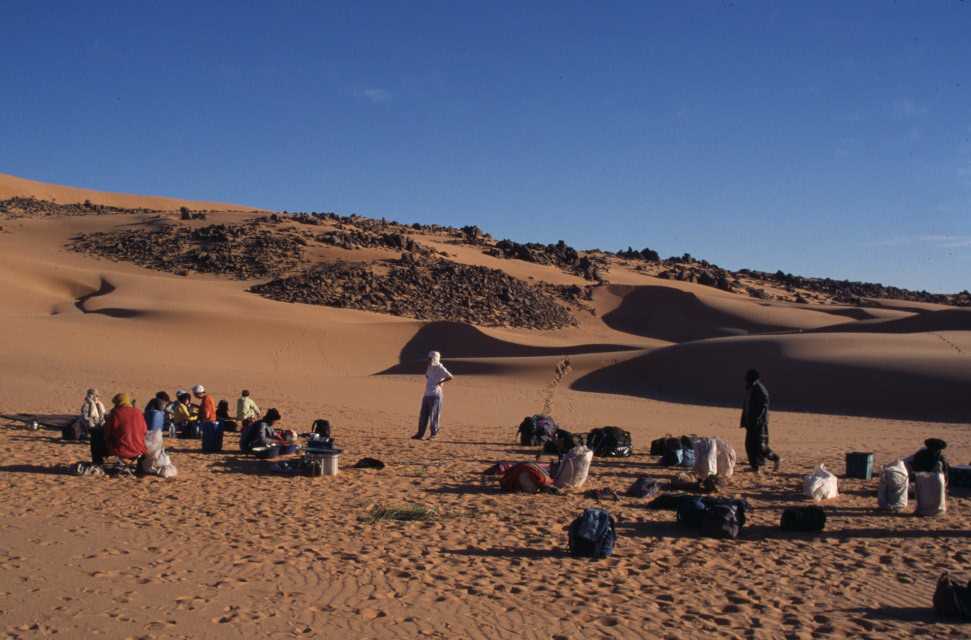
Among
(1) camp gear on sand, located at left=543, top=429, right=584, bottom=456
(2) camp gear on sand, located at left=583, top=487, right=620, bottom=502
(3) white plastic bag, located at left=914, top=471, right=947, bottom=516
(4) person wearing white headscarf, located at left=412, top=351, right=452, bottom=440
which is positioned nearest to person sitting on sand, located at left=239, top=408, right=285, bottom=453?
(4) person wearing white headscarf, located at left=412, top=351, right=452, bottom=440

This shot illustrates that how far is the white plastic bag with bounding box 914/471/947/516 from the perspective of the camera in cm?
971

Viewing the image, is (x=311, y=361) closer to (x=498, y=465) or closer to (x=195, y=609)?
(x=498, y=465)

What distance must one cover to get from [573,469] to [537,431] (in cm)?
438

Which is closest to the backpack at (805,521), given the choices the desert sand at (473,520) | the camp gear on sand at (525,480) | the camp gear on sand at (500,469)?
the desert sand at (473,520)

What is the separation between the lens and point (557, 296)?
53.9 meters

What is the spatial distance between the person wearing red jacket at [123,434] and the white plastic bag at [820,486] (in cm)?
809

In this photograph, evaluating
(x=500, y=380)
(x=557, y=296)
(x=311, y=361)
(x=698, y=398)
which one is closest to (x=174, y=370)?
(x=311, y=361)

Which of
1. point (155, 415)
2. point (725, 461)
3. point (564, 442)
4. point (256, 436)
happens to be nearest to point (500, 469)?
point (564, 442)

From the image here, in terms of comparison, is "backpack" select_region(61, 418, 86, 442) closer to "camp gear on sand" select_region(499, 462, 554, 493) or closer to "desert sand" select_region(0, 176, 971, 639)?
"desert sand" select_region(0, 176, 971, 639)

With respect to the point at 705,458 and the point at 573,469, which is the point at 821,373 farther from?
the point at 573,469

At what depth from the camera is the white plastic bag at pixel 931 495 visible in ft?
31.9

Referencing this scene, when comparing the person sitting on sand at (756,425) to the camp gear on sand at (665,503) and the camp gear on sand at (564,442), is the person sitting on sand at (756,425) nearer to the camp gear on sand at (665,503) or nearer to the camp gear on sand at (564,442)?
the camp gear on sand at (564,442)

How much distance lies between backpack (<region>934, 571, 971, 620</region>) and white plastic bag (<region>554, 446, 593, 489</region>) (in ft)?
17.1

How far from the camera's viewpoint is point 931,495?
9711mm
